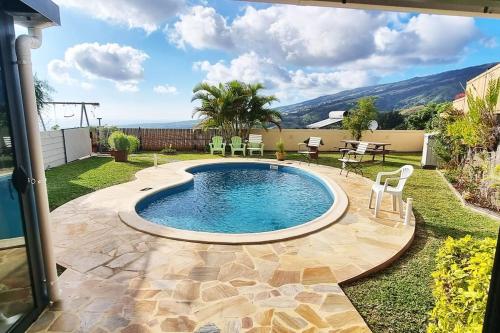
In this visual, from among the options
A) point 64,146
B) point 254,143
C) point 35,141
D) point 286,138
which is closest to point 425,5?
point 35,141

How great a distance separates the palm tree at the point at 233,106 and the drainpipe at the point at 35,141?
1110 centimetres

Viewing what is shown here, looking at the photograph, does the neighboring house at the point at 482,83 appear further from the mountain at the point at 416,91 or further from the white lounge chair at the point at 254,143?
the mountain at the point at 416,91

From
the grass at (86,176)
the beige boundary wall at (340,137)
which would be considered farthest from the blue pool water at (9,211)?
the beige boundary wall at (340,137)

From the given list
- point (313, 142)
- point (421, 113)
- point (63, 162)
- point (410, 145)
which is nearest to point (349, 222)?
point (313, 142)

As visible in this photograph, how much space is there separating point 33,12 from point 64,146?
10071 millimetres

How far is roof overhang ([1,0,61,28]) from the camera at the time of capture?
7.37 ft

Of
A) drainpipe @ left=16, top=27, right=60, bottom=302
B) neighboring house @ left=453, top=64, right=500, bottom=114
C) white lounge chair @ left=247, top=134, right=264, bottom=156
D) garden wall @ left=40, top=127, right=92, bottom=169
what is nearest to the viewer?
drainpipe @ left=16, top=27, right=60, bottom=302

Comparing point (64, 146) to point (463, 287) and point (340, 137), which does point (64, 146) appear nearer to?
point (463, 287)

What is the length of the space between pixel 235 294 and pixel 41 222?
2041mm

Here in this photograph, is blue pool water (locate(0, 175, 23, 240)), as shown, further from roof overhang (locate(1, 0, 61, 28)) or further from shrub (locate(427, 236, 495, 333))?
shrub (locate(427, 236, 495, 333))

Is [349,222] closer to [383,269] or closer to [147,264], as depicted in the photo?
[383,269]

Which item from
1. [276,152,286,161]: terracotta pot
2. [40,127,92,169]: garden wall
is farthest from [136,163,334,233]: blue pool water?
[40,127,92,169]: garden wall

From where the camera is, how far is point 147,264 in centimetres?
353

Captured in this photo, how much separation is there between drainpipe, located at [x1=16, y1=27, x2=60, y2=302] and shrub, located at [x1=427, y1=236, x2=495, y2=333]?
3.28m
